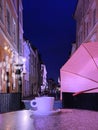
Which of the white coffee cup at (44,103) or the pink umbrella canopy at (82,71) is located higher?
the pink umbrella canopy at (82,71)

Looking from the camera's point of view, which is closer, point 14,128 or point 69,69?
point 14,128

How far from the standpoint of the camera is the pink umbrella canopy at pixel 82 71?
152 inches

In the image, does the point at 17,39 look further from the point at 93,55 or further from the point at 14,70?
the point at 93,55

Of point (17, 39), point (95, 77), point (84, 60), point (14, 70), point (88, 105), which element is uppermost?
point (17, 39)

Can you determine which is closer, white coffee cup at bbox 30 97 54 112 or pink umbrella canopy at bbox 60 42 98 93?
white coffee cup at bbox 30 97 54 112

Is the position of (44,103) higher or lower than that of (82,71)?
lower

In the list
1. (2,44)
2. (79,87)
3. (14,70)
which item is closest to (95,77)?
(79,87)

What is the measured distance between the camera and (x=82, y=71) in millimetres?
4062

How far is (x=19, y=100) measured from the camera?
802cm

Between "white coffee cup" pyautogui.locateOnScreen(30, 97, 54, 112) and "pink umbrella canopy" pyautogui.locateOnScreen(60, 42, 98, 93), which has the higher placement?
"pink umbrella canopy" pyautogui.locateOnScreen(60, 42, 98, 93)

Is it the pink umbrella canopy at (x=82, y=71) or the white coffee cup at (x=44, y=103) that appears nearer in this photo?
the white coffee cup at (x=44, y=103)

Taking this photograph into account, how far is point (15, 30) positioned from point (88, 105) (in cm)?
1732

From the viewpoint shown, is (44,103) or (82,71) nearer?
(44,103)

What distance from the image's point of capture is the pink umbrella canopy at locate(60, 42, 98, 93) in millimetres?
3861
